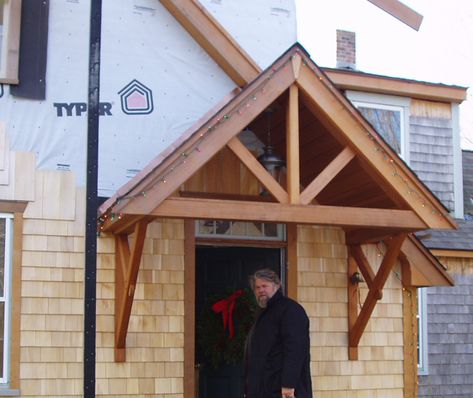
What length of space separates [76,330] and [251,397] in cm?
227

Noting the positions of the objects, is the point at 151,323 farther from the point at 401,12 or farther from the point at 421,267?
the point at 401,12

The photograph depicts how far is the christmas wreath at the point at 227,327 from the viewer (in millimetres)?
10133

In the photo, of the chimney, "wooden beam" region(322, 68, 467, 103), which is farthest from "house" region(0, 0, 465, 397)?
the chimney

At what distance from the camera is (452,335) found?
13.6 m

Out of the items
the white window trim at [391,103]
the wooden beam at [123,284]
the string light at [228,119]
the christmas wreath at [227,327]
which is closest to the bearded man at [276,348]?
the string light at [228,119]

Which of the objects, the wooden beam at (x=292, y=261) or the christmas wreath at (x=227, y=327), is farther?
the christmas wreath at (x=227, y=327)

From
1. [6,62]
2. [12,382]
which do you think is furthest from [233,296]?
[6,62]

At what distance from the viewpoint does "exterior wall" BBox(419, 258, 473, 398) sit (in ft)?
43.8

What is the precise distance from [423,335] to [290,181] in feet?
21.0

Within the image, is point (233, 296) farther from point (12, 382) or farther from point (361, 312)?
point (12, 382)

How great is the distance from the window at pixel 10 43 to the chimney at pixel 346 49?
7211 mm

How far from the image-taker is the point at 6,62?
8633mm

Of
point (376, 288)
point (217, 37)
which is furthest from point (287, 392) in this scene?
point (217, 37)

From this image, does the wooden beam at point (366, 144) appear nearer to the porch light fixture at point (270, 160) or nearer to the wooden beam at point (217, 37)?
the porch light fixture at point (270, 160)
